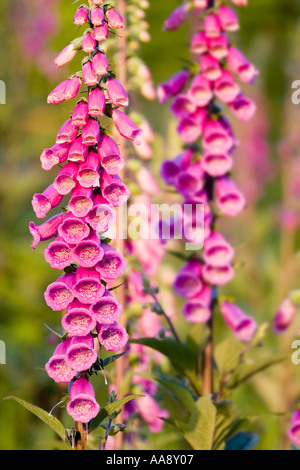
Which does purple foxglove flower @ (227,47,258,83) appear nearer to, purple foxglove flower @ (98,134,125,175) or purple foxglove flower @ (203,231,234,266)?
purple foxglove flower @ (203,231,234,266)

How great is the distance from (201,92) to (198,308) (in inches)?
24.0

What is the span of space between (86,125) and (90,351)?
432 mm

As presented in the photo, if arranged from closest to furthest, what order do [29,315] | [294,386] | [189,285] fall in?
[189,285] < [294,386] < [29,315]

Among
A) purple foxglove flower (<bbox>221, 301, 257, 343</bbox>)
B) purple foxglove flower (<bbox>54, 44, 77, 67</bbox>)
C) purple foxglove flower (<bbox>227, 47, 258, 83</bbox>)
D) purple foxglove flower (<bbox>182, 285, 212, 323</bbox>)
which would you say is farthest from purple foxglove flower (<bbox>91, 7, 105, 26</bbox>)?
purple foxglove flower (<bbox>221, 301, 257, 343</bbox>)

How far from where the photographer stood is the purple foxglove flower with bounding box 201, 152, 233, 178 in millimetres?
2055

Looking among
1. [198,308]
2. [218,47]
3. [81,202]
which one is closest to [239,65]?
[218,47]

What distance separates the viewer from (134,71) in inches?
89.3

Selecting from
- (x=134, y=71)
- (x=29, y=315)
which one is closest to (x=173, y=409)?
(x=134, y=71)

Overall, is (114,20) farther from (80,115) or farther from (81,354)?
(81,354)

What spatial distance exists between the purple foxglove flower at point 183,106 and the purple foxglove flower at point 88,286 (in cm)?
84

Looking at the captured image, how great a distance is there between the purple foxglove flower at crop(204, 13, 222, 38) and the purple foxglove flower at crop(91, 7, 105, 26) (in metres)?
0.75

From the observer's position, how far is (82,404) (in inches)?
55.4

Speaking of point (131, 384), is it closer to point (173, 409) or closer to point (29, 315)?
point (173, 409)

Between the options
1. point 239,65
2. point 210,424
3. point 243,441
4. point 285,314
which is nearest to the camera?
point 210,424
